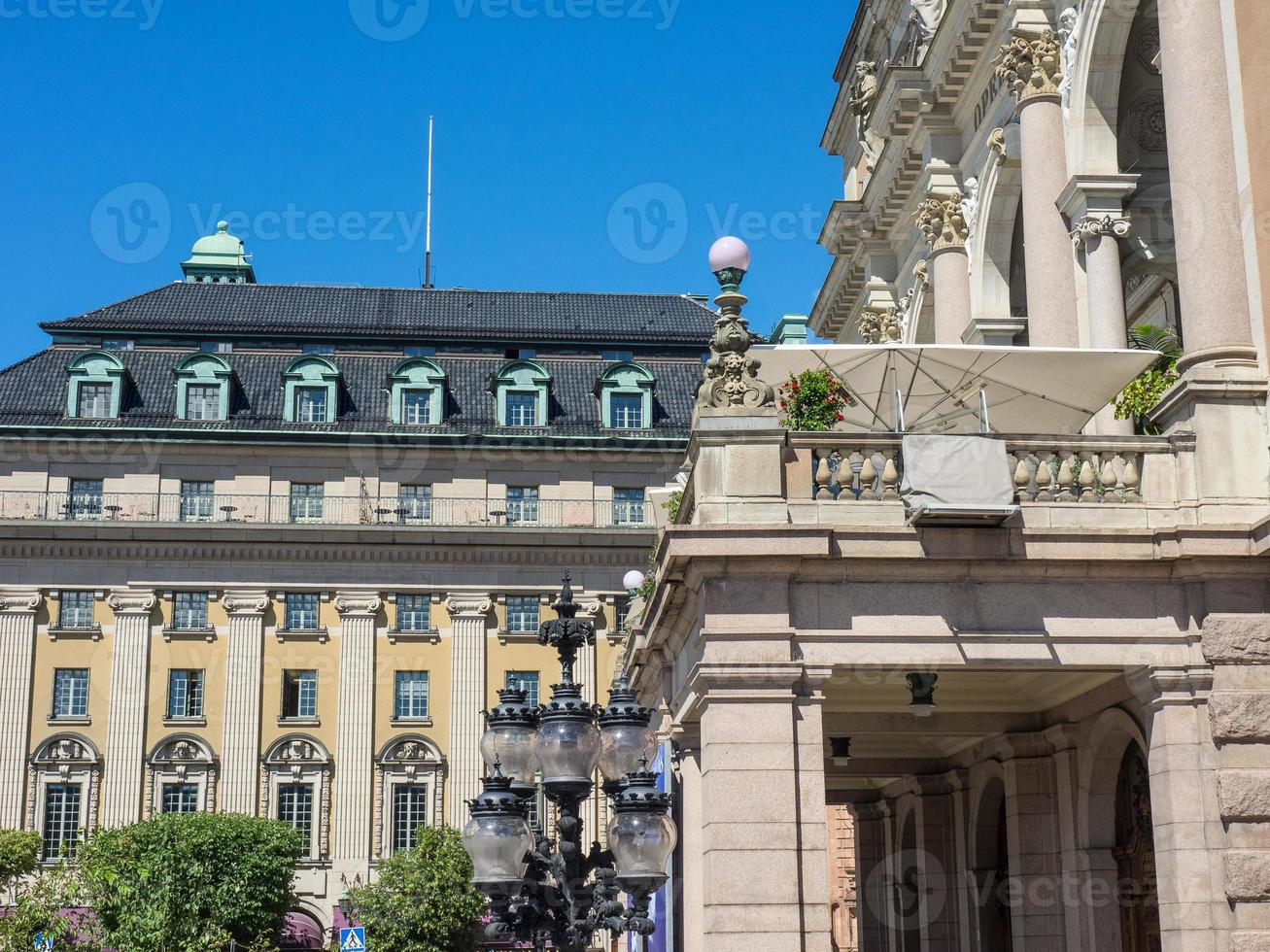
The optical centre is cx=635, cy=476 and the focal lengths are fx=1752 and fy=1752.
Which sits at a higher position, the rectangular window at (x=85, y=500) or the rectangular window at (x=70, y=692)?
the rectangular window at (x=85, y=500)

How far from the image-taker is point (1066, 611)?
54.4ft

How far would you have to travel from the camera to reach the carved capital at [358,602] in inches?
2638

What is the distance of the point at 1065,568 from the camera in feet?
54.2

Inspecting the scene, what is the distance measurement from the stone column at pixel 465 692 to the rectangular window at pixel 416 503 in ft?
11.2

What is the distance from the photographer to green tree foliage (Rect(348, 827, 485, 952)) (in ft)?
188

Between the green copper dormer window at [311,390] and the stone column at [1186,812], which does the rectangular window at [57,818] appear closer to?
the green copper dormer window at [311,390]

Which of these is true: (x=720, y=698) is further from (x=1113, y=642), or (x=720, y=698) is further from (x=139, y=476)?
(x=139, y=476)

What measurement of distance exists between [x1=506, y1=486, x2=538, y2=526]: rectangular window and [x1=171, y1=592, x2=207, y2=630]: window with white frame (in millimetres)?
12077

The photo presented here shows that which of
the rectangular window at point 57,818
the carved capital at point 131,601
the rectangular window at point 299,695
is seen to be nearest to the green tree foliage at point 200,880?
the rectangular window at point 299,695

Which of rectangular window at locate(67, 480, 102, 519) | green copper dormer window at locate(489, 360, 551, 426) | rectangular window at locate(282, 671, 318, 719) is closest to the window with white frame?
rectangular window at locate(282, 671, 318, 719)

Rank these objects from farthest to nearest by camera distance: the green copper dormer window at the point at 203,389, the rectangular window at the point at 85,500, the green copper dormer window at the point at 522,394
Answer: the green copper dormer window at the point at 522,394 → the green copper dormer window at the point at 203,389 → the rectangular window at the point at 85,500

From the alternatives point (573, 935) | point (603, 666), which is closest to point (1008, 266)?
point (573, 935)

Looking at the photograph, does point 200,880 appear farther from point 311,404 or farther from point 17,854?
point 311,404

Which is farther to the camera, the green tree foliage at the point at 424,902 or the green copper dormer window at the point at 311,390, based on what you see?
the green copper dormer window at the point at 311,390
